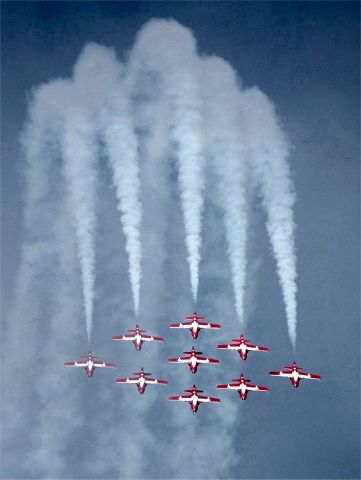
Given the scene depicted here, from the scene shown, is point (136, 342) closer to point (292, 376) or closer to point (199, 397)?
point (199, 397)

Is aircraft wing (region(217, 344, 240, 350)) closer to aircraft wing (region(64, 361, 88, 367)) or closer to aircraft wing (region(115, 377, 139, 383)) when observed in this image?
aircraft wing (region(115, 377, 139, 383))

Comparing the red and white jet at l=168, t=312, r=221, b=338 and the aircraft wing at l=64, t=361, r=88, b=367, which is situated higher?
the red and white jet at l=168, t=312, r=221, b=338

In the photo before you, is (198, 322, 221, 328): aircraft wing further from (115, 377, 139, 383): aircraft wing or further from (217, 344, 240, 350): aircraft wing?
(115, 377, 139, 383): aircraft wing

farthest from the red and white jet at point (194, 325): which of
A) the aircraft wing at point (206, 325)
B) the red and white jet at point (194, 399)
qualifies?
the red and white jet at point (194, 399)

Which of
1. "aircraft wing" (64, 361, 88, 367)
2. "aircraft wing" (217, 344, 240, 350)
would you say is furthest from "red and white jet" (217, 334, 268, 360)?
"aircraft wing" (64, 361, 88, 367)

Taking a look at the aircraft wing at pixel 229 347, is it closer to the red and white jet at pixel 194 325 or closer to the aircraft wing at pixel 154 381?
the red and white jet at pixel 194 325

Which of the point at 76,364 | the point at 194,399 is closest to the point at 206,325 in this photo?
the point at 194,399

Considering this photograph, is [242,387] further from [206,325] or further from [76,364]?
[76,364]

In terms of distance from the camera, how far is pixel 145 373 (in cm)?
9500

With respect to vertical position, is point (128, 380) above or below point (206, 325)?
below

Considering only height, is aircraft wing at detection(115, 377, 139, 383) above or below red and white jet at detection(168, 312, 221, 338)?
below

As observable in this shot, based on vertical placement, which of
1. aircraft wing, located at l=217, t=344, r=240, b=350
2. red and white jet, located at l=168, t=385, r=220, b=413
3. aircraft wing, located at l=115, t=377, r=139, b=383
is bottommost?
red and white jet, located at l=168, t=385, r=220, b=413

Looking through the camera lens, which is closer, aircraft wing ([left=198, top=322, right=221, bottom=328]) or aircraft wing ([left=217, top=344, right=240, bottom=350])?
aircraft wing ([left=217, top=344, right=240, bottom=350])

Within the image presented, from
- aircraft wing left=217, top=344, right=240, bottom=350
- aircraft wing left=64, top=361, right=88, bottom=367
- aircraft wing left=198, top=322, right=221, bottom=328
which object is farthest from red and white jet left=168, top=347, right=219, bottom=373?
aircraft wing left=64, top=361, right=88, bottom=367
